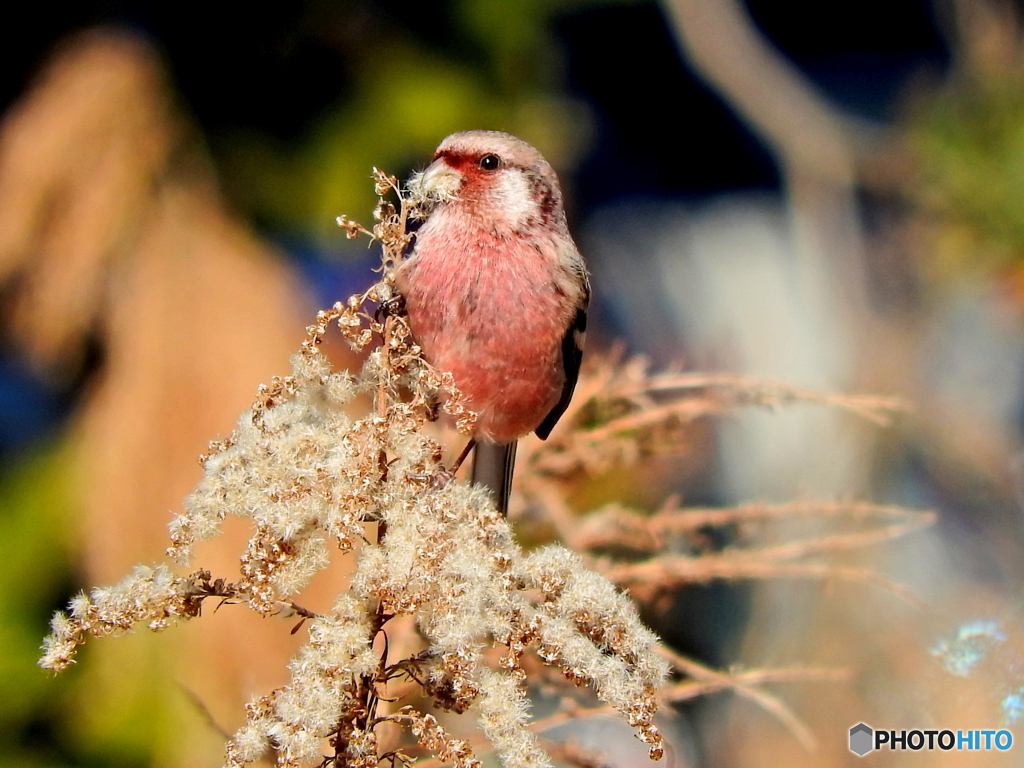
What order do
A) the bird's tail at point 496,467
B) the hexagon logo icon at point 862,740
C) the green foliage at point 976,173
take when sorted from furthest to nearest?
the green foliage at point 976,173 → the hexagon logo icon at point 862,740 → the bird's tail at point 496,467

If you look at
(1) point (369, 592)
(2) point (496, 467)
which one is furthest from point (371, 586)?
(2) point (496, 467)

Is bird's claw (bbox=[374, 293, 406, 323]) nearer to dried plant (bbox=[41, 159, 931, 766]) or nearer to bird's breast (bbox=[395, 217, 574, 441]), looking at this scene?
bird's breast (bbox=[395, 217, 574, 441])

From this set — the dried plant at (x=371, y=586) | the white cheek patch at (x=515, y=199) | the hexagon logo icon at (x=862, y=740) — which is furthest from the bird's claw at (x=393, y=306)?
the hexagon logo icon at (x=862, y=740)

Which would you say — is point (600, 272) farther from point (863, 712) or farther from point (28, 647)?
point (28, 647)

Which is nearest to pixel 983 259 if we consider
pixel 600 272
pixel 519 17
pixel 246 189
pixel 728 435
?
pixel 728 435

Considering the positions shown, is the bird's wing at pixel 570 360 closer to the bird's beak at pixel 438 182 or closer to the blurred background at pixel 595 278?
the bird's beak at pixel 438 182

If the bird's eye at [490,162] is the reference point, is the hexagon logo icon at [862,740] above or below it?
below

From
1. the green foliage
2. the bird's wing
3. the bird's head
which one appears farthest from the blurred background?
the bird's head
